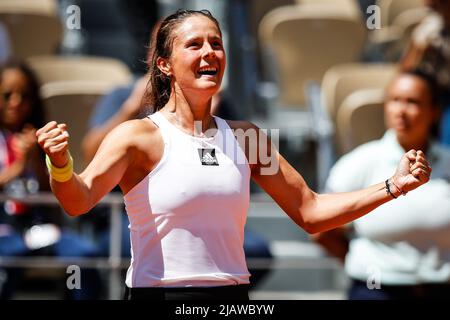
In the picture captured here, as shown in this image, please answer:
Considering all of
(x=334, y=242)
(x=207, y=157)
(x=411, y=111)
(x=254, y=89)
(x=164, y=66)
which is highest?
(x=164, y=66)

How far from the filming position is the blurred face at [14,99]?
5480 mm

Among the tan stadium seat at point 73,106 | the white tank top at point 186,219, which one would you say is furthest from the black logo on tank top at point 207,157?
the tan stadium seat at point 73,106

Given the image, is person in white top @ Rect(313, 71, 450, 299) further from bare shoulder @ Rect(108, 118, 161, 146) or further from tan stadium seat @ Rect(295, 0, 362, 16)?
tan stadium seat @ Rect(295, 0, 362, 16)

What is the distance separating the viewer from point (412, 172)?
286cm

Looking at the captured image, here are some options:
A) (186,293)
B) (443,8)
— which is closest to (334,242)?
(186,293)

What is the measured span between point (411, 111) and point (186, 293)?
205 cm

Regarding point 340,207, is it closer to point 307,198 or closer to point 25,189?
point 307,198

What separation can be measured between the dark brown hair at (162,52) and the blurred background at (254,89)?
1.56 m

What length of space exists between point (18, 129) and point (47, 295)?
2.92 feet

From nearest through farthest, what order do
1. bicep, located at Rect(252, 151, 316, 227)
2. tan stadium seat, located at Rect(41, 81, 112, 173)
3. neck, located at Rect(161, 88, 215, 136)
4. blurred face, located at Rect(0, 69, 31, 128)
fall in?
neck, located at Rect(161, 88, 215, 136)
bicep, located at Rect(252, 151, 316, 227)
blurred face, located at Rect(0, 69, 31, 128)
tan stadium seat, located at Rect(41, 81, 112, 173)

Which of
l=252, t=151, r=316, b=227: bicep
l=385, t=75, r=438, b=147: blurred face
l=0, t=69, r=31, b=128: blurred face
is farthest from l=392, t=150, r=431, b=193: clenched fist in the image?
l=0, t=69, r=31, b=128: blurred face

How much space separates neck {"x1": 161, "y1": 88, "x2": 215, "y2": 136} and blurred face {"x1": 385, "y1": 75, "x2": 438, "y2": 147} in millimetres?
1764

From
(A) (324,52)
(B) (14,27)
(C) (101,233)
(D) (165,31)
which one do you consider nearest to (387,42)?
(A) (324,52)

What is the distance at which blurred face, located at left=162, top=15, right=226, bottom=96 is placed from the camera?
284cm
